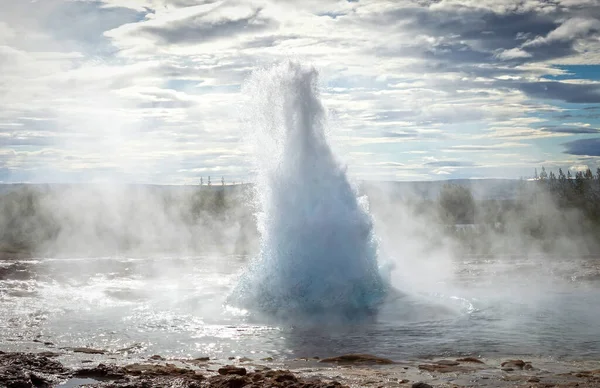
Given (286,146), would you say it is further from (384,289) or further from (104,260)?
(104,260)

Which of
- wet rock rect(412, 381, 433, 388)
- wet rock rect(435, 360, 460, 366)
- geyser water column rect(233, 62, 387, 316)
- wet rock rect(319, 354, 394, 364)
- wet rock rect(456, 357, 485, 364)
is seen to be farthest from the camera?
geyser water column rect(233, 62, 387, 316)

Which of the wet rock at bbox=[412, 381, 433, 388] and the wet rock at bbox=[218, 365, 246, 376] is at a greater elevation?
the wet rock at bbox=[412, 381, 433, 388]

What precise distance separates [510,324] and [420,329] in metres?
1.32

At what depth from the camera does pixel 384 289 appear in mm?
11070

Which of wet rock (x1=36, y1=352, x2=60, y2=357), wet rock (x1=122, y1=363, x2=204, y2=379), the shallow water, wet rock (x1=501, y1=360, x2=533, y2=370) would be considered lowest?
the shallow water

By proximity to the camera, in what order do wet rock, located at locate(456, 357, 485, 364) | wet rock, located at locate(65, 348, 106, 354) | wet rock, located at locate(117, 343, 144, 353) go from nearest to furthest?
wet rock, located at locate(456, 357, 485, 364)
wet rock, located at locate(65, 348, 106, 354)
wet rock, located at locate(117, 343, 144, 353)

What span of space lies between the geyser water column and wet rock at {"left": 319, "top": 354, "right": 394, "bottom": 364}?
3.19 m

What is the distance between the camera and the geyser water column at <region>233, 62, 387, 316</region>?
→ 35.4 feet

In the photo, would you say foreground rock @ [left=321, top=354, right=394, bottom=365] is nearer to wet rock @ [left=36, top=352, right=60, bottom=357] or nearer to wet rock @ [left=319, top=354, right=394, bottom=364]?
wet rock @ [left=319, top=354, right=394, bottom=364]

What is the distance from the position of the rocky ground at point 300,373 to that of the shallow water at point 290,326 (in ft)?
1.68

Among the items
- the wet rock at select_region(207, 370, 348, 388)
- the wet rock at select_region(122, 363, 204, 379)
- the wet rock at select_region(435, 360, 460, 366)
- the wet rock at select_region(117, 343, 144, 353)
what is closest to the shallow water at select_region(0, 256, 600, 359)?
the wet rock at select_region(117, 343, 144, 353)

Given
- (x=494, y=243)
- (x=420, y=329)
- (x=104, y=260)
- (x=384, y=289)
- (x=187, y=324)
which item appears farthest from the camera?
(x=494, y=243)

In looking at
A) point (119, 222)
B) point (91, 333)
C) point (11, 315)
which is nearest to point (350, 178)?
point (91, 333)

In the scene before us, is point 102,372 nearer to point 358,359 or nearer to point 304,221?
point 358,359
